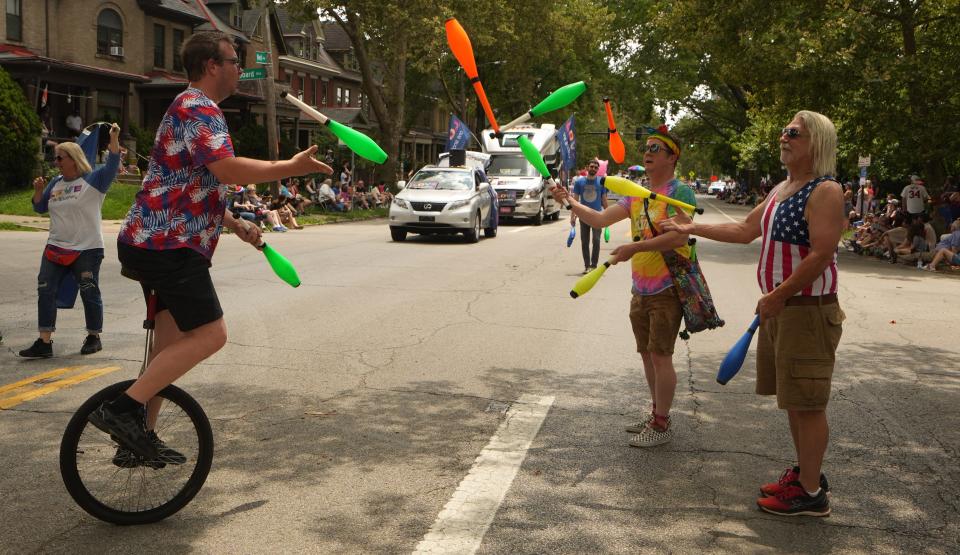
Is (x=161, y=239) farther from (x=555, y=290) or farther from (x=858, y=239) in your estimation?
(x=858, y=239)

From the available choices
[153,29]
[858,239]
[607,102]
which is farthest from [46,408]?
[153,29]

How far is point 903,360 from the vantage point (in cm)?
855

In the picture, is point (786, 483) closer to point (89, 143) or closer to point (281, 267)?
point (281, 267)

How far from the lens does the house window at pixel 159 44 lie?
4303cm

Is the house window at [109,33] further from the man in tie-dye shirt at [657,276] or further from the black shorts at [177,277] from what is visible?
the black shorts at [177,277]

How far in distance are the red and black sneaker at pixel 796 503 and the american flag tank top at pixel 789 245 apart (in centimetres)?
91

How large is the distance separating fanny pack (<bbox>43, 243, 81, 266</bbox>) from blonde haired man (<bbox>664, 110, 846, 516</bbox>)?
5.56m

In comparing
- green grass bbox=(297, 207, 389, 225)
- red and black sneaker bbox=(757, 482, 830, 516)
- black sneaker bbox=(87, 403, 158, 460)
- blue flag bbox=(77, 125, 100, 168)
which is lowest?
green grass bbox=(297, 207, 389, 225)

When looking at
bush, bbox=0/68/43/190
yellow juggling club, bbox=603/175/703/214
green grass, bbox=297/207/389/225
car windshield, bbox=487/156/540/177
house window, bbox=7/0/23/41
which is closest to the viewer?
yellow juggling club, bbox=603/175/703/214

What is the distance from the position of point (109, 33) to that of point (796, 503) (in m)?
40.5

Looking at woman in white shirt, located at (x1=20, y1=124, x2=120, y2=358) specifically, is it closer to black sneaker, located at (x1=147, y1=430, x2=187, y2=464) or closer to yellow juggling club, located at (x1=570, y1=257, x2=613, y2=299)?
black sneaker, located at (x1=147, y1=430, x2=187, y2=464)

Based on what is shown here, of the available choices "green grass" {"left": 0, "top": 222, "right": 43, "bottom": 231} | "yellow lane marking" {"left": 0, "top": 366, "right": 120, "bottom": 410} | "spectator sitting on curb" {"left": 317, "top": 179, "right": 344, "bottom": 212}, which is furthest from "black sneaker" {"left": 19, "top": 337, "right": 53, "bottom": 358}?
"spectator sitting on curb" {"left": 317, "top": 179, "right": 344, "bottom": 212}

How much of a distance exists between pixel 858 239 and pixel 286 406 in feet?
67.0

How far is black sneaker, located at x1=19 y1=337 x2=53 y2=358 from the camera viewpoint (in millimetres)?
7602
